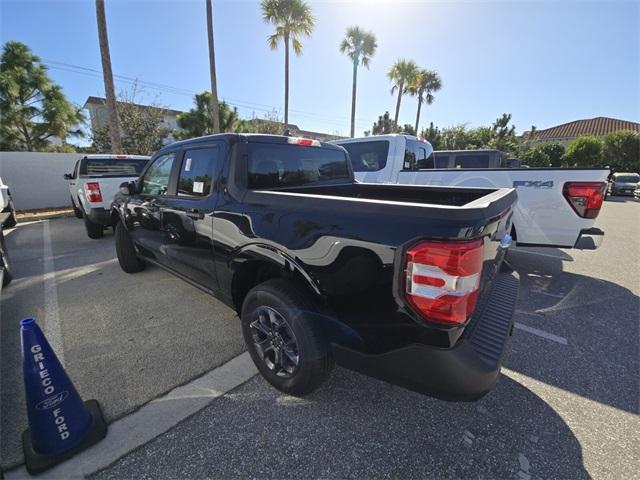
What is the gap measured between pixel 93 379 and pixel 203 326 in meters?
0.99

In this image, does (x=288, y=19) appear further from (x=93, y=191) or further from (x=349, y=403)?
(x=349, y=403)

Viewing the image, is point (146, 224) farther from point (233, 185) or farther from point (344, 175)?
point (344, 175)

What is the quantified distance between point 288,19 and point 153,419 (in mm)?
20551

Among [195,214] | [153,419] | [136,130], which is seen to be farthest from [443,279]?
[136,130]

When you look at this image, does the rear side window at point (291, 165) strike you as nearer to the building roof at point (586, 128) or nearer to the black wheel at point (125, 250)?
the black wheel at point (125, 250)

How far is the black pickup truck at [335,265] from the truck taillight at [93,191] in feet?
13.3

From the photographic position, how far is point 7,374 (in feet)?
7.71

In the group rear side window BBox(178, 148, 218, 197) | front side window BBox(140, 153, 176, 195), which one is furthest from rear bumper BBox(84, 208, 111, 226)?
rear side window BBox(178, 148, 218, 197)

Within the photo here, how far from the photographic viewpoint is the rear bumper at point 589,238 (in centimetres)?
388

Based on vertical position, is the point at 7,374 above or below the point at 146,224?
below

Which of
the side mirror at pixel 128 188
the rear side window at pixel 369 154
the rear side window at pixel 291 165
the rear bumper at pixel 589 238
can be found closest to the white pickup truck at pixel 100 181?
the side mirror at pixel 128 188

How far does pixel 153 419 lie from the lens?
77.9 inches

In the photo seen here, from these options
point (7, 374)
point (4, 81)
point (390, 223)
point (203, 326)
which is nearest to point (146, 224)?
point (203, 326)

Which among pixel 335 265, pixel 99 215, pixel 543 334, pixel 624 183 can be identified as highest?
pixel 624 183
